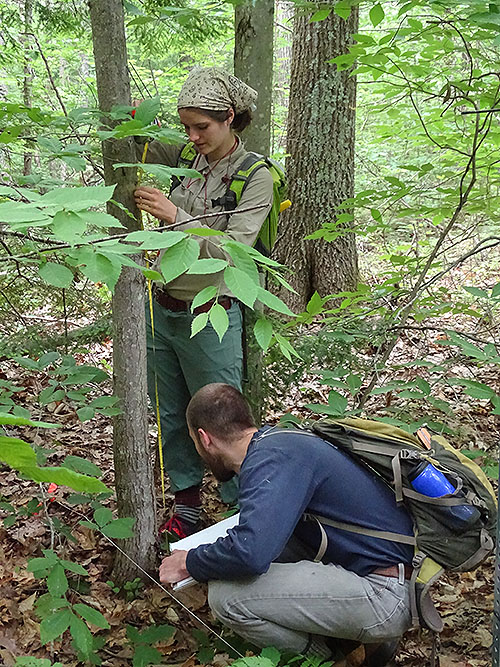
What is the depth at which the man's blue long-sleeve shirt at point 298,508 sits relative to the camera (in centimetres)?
226

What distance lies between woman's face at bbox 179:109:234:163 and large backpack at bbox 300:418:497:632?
1.56m

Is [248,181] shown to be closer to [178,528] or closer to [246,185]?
[246,185]

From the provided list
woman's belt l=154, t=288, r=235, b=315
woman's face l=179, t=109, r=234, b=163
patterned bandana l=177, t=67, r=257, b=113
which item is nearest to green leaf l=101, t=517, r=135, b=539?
woman's belt l=154, t=288, r=235, b=315

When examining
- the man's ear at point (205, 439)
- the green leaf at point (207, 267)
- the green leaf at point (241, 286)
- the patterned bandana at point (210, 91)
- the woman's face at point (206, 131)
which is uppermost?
the patterned bandana at point (210, 91)

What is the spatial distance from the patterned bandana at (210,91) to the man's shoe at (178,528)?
7.37 feet

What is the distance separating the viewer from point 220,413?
2584 mm

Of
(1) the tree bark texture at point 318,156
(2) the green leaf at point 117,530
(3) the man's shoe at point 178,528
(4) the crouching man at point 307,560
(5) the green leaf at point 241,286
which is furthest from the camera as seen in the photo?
(1) the tree bark texture at point 318,156

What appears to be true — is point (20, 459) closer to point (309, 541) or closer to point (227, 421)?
point (227, 421)

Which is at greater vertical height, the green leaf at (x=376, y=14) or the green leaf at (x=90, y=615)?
the green leaf at (x=376, y=14)

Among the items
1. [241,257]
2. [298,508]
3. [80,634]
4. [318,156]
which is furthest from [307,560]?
[318,156]

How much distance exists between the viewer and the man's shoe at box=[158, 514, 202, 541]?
3.34 meters

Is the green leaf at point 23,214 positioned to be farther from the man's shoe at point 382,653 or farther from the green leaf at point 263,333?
the man's shoe at point 382,653

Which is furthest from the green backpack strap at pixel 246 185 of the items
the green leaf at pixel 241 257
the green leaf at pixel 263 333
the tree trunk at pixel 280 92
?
the tree trunk at pixel 280 92

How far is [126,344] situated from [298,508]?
3.68 feet
